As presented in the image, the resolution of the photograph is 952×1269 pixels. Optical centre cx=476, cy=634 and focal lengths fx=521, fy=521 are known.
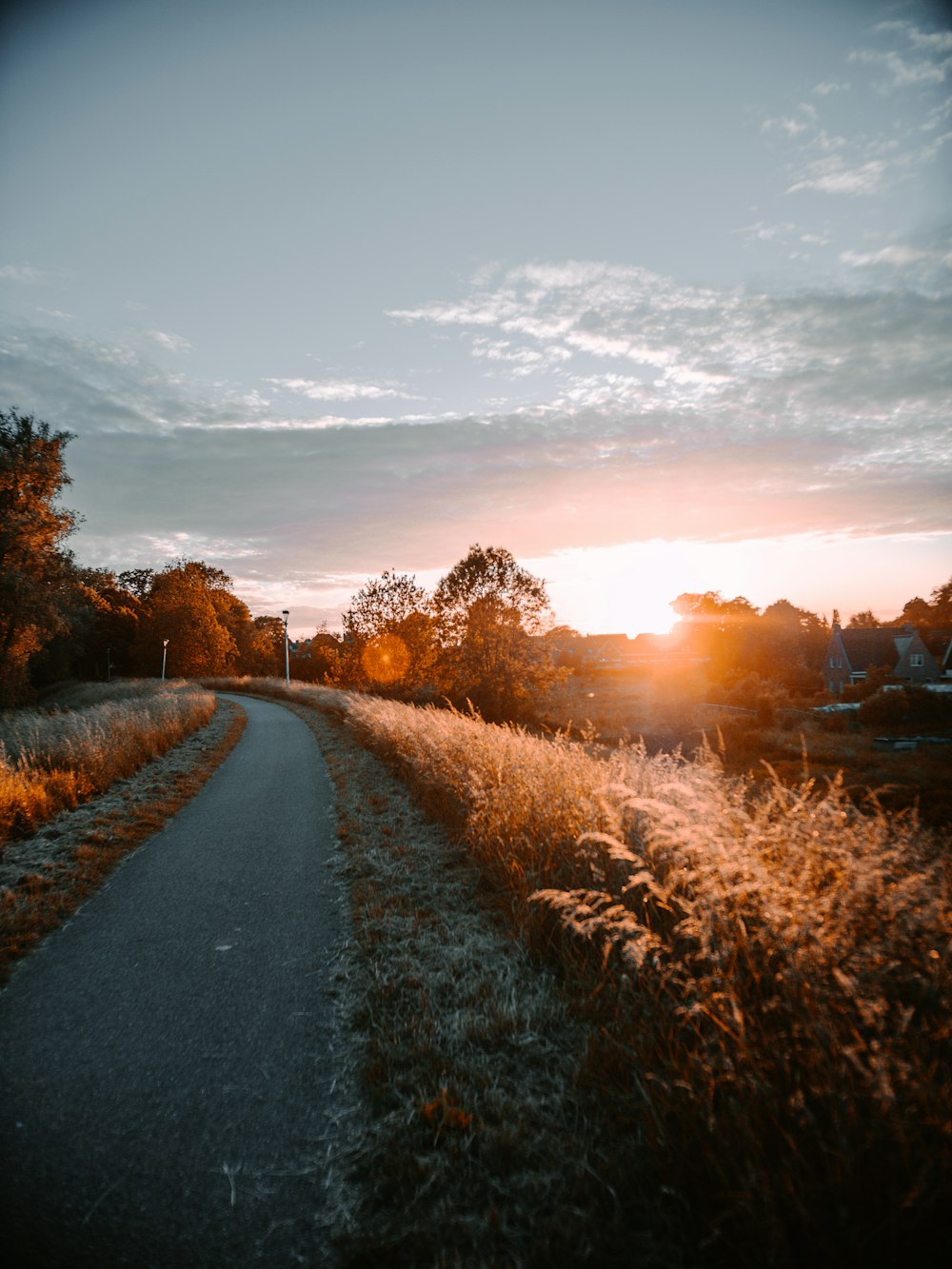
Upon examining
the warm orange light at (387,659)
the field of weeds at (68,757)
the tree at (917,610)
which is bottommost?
the field of weeds at (68,757)

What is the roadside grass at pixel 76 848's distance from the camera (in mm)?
4965

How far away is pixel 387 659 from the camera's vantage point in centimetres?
3152

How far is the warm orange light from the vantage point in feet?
103

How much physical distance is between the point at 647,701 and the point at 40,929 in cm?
4466

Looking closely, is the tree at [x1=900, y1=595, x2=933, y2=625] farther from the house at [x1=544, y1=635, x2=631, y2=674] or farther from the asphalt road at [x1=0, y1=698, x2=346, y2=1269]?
the asphalt road at [x1=0, y1=698, x2=346, y2=1269]

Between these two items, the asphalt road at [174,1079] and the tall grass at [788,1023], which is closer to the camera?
the tall grass at [788,1023]

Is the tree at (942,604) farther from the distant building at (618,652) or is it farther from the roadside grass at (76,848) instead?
the roadside grass at (76,848)

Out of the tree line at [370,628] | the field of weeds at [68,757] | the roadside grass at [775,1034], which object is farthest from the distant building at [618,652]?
the roadside grass at [775,1034]

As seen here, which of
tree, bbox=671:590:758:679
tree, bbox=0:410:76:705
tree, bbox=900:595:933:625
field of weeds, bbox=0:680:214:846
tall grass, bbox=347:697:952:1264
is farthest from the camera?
tree, bbox=900:595:933:625

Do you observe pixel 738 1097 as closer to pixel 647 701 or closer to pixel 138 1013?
pixel 138 1013

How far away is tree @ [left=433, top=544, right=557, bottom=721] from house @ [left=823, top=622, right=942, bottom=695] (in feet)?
80.9

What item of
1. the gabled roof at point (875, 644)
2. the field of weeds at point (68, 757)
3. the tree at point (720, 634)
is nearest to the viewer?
the field of weeds at point (68, 757)

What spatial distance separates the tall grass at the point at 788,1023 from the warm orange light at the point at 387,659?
27457 mm

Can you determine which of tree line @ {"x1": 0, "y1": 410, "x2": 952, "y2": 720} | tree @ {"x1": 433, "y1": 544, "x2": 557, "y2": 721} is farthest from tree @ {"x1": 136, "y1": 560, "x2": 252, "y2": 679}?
tree @ {"x1": 433, "y1": 544, "x2": 557, "y2": 721}
